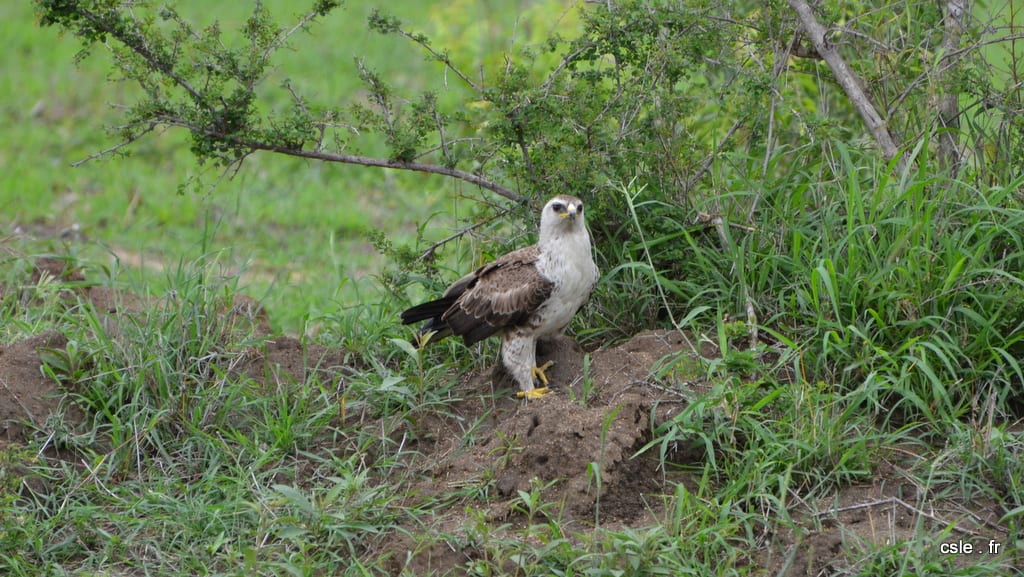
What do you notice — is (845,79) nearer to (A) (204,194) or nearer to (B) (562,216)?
(B) (562,216)

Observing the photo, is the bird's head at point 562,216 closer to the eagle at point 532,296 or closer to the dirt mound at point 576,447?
the eagle at point 532,296

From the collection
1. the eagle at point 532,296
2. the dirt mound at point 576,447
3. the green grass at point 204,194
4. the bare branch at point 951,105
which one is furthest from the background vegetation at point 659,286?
the green grass at point 204,194

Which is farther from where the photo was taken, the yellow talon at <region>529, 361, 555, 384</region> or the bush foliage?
the yellow talon at <region>529, 361, 555, 384</region>

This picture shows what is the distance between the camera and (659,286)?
491cm

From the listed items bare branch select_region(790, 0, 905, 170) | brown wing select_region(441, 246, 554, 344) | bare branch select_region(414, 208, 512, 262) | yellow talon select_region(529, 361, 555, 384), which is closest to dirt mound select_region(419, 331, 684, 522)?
yellow talon select_region(529, 361, 555, 384)

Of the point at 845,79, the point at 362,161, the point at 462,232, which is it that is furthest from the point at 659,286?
the point at 362,161

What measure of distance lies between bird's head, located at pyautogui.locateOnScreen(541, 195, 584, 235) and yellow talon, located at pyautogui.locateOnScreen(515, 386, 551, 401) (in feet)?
2.21

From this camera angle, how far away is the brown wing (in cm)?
493

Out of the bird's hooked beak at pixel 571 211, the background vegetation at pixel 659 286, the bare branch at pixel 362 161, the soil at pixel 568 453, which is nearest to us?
the soil at pixel 568 453

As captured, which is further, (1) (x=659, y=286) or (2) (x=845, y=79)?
(2) (x=845, y=79)

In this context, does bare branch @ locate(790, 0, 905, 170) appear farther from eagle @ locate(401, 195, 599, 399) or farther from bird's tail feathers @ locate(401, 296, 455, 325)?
bird's tail feathers @ locate(401, 296, 455, 325)

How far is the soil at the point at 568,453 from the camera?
395 cm

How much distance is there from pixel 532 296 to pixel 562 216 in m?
0.36

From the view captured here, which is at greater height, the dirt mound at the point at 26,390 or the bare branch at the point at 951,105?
the bare branch at the point at 951,105
